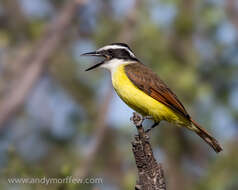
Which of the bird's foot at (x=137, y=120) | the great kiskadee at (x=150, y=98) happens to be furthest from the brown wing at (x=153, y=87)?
the bird's foot at (x=137, y=120)

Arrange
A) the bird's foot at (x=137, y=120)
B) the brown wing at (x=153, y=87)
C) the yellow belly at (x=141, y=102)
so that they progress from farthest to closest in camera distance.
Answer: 1. the brown wing at (x=153, y=87)
2. the yellow belly at (x=141, y=102)
3. the bird's foot at (x=137, y=120)

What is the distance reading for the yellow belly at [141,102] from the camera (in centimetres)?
707

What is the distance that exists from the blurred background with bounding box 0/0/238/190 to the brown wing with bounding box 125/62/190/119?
2.21m

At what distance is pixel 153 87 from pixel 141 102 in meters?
0.35

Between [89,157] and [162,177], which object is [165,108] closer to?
[162,177]

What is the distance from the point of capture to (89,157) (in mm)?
9797

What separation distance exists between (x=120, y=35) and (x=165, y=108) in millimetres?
4221

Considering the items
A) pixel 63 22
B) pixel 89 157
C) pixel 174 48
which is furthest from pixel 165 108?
pixel 174 48

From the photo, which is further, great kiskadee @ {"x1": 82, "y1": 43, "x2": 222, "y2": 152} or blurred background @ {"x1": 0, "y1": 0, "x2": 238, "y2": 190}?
blurred background @ {"x1": 0, "y1": 0, "x2": 238, "y2": 190}

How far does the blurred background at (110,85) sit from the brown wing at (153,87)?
221cm

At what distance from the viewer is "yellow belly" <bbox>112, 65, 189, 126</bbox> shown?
7070 millimetres

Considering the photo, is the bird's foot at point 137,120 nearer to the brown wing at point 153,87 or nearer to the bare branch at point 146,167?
the bare branch at point 146,167

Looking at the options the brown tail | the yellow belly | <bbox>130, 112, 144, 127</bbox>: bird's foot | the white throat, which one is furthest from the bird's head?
<bbox>130, 112, 144, 127</bbox>: bird's foot

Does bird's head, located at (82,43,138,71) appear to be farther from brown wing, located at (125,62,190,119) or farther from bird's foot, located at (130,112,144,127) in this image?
bird's foot, located at (130,112,144,127)
